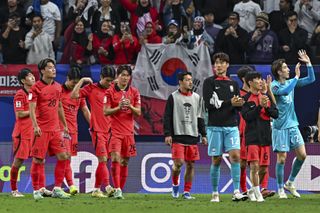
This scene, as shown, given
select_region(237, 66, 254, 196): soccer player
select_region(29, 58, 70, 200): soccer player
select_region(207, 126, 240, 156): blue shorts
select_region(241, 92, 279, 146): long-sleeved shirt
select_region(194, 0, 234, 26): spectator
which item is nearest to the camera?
select_region(207, 126, 240, 156): blue shorts

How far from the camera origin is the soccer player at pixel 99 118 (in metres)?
20.8

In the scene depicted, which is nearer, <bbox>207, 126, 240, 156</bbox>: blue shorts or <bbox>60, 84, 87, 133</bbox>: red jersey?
<bbox>207, 126, 240, 156</bbox>: blue shorts

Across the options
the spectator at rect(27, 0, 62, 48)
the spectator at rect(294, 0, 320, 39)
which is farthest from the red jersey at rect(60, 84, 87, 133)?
the spectator at rect(294, 0, 320, 39)

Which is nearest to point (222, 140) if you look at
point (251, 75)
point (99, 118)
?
point (251, 75)

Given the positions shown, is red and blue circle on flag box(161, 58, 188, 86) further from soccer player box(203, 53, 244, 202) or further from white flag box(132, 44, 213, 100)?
soccer player box(203, 53, 244, 202)

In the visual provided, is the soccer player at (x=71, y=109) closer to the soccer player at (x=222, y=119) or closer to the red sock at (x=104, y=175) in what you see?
the red sock at (x=104, y=175)

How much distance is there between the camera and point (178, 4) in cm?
2670

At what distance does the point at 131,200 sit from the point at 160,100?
5427 millimetres

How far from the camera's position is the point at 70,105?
21.5 m

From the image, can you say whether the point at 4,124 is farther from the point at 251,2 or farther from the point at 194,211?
the point at 194,211

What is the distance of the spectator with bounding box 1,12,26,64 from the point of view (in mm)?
25906

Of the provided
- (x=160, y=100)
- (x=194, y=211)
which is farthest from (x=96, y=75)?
(x=194, y=211)

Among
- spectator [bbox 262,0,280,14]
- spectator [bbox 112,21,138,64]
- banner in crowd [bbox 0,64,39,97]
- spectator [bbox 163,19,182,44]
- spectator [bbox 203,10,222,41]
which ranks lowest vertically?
banner in crowd [bbox 0,64,39,97]

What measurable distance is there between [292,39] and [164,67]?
3.19m
